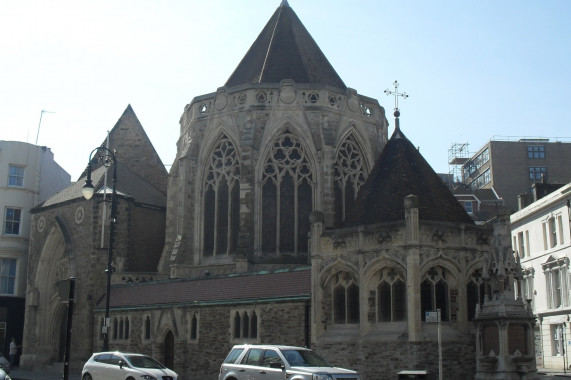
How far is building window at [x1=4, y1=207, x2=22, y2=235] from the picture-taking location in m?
41.7

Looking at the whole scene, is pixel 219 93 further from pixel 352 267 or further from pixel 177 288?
pixel 352 267

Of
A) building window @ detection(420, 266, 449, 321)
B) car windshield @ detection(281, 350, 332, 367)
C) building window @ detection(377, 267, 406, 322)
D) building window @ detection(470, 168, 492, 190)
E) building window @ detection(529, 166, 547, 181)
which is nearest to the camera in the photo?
car windshield @ detection(281, 350, 332, 367)

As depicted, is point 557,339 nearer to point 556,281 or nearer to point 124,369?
point 556,281

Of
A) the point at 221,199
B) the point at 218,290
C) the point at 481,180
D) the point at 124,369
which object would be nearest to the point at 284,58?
the point at 221,199

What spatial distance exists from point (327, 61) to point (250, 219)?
35.8 feet

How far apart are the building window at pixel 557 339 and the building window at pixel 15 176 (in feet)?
98.4

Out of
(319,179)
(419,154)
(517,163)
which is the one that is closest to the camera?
(419,154)

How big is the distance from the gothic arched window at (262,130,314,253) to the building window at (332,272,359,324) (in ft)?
26.0

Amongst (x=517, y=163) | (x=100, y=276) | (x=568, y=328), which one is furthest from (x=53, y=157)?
(x=517, y=163)

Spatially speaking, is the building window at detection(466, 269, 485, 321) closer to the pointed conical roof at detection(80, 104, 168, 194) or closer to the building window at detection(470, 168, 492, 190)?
the pointed conical roof at detection(80, 104, 168, 194)

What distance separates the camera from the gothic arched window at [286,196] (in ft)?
103

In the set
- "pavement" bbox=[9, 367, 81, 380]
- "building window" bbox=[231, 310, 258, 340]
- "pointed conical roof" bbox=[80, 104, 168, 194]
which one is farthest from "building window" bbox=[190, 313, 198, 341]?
"pointed conical roof" bbox=[80, 104, 168, 194]

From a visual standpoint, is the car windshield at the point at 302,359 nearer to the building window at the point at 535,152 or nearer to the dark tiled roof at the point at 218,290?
the dark tiled roof at the point at 218,290

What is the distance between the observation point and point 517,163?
69.4m
